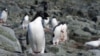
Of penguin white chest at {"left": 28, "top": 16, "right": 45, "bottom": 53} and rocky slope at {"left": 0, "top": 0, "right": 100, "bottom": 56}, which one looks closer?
penguin white chest at {"left": 28, "top": 16, "right": 45, "bottom": 53}

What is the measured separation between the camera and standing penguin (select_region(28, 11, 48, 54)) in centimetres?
937

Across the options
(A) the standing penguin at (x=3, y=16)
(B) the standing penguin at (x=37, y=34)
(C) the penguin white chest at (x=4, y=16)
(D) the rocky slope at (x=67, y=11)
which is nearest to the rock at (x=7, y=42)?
(B) the standing penguin at (x=37, y=34)

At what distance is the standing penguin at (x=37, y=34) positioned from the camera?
9.37m

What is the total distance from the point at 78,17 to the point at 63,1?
431 cm

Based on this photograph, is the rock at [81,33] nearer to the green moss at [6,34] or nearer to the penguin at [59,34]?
the penguin at [59,34]

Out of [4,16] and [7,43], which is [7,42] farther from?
[4,16]

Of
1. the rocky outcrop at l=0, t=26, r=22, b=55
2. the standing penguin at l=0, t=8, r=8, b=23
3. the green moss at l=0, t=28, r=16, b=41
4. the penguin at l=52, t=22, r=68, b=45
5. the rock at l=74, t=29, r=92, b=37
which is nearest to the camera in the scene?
the rocky outcrop at l=0, t=26, r=22, b=55

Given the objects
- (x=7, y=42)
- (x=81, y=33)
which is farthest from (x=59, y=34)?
(x=7, y=42)

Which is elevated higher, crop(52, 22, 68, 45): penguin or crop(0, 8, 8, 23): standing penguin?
crop(0, 8, 8, 23): standing penguin

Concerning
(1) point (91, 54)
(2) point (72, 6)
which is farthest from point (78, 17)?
(1) point (91, 54)

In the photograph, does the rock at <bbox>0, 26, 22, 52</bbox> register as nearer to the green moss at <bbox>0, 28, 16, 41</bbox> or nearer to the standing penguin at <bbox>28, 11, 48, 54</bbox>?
the green moss at <bbox>0, 28, 16, 41</bbox>

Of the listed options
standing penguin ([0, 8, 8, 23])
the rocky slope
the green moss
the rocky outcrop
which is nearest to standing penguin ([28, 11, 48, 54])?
the rocky outcrop

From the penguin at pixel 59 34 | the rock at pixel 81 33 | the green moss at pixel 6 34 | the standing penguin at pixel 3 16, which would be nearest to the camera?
the green moss at pixel 6 34

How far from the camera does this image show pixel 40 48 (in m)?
9.70
